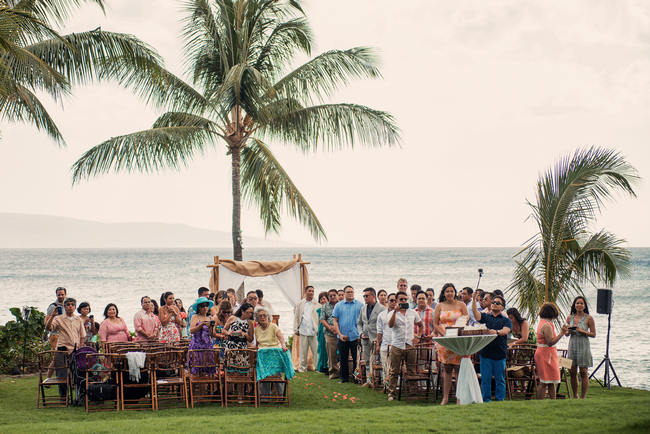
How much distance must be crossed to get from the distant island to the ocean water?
7238cm

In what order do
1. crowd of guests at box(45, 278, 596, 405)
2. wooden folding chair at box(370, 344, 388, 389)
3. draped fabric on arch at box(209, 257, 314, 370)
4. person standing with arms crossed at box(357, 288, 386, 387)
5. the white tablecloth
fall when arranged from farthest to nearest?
1. draped fabric on arch at box(209, 257, 314, 370)
2. person standing with arms crossed at box(357, 288, 386, 387)
3. wooden folding chair at box(370, 344, 388, 389)
4. crowd of guests at box(45, 278, 596, 405)
5. the white tablecloth

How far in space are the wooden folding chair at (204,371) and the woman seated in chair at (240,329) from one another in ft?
0.83

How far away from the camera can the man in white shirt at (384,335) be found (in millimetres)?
11155

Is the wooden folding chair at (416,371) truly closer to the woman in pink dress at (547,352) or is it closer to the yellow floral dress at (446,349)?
the yellow floral dress at (446,349)

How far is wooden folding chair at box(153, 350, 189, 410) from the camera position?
33.8 ft

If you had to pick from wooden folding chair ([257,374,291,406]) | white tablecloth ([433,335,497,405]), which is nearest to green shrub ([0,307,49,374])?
wooden folding chair ([257,374,291,406])

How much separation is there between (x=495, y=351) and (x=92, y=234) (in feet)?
582

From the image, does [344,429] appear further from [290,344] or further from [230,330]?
[290,344]

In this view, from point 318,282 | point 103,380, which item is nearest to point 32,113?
point 103,380

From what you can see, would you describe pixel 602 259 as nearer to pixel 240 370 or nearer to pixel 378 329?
pixel 378 329

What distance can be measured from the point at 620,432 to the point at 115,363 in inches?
266

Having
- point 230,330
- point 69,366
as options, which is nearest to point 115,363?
point 69,366

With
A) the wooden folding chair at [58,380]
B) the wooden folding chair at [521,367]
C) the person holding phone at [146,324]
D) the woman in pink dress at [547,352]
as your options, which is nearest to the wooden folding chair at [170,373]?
the person holding phone at [146,324]

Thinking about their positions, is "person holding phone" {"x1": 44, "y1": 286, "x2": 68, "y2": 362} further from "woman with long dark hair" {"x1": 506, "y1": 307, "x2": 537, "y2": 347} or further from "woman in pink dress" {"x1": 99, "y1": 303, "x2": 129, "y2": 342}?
"woman with long dark hair" {"x1": 506, "y1": 307, "x2": 537, "y2": 347}
